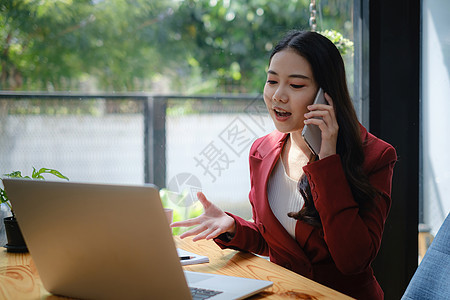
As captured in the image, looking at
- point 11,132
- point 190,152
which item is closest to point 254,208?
point 190,152

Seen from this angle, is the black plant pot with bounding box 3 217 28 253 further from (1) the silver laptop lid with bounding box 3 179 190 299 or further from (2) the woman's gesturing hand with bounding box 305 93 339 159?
(2) the woman's gesturing hand with bounding box 305 93 339 159

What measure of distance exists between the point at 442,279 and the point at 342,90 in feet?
1.92

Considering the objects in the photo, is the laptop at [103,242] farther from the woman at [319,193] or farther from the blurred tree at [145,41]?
the blurred tree at [145,41]

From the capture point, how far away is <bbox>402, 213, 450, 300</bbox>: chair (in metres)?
Result: 1.03

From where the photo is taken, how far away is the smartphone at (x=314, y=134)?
132cm

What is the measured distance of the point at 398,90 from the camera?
73.6 inches

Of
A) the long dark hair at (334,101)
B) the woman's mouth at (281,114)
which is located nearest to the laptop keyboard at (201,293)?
the long dark hair at (334,101)

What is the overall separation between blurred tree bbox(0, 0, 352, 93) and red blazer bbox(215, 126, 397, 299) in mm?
861

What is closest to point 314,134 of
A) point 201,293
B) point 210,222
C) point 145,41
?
point 210,222

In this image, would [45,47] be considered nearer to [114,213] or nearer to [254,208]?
[254,208]

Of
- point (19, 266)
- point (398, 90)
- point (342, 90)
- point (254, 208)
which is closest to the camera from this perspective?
point (19, 266)

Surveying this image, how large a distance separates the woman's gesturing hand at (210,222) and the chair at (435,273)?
0.47m

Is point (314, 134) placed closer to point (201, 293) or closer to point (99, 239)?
point (201, 293)

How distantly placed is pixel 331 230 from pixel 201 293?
454 millimetres
